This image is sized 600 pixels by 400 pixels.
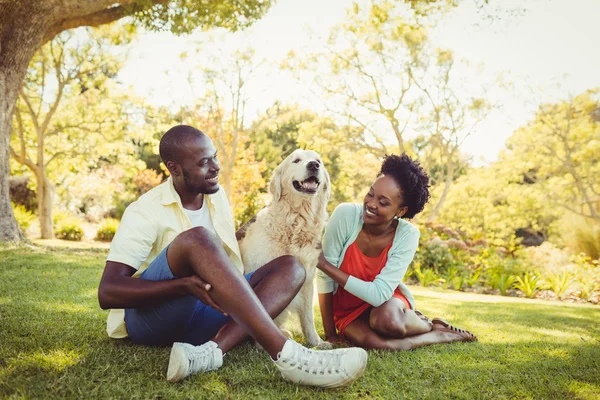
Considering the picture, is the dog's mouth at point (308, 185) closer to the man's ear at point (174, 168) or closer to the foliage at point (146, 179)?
the man's ear at point (174, 168)

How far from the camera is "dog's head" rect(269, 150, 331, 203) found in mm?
3414

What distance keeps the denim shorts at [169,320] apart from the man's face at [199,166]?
502mm

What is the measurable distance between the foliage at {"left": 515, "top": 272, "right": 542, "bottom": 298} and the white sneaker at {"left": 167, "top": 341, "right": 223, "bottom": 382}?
8.35 m

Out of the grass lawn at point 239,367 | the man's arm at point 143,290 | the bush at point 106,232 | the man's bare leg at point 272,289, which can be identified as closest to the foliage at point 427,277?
the grass lawn at point 239,367

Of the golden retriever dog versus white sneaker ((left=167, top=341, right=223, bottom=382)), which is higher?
the golden retriever dog

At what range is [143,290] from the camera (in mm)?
2139

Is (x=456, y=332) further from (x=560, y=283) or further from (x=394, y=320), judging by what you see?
(x=560, y=283)

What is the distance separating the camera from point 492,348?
131 inches

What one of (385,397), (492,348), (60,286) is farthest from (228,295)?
(60,286)

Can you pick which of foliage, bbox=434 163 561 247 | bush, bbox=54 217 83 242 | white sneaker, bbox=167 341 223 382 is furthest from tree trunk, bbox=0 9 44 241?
foliage, bbox=434 163 561 247

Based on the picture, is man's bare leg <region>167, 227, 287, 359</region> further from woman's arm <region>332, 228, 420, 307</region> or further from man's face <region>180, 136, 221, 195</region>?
woman's arm <region>332, 228, 420, 307</region>

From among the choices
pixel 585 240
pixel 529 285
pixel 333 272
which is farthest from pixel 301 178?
pixel 585 240

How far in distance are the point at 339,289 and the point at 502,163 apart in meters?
20.5

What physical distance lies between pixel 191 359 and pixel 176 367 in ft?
0.33
